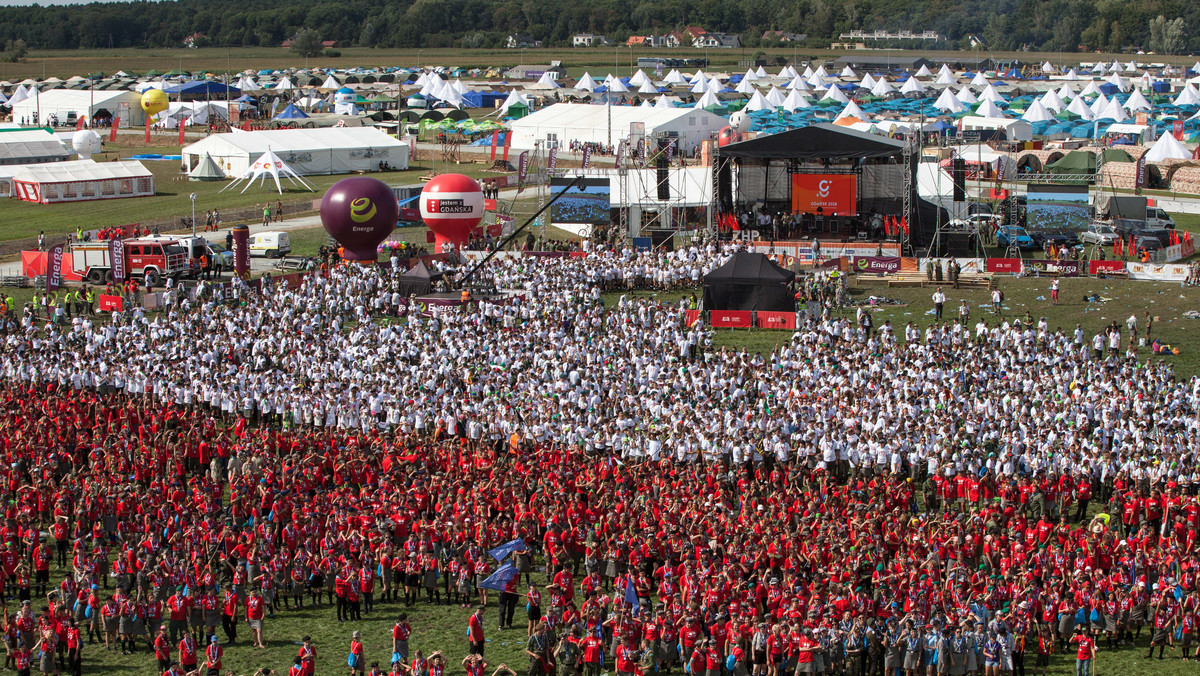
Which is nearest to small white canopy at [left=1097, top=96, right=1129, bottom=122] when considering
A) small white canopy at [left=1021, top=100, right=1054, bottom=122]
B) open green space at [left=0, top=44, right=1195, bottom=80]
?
small white canopy at [left=1021, top=100, right=1054, bottom=122]

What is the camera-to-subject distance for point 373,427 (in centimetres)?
2789

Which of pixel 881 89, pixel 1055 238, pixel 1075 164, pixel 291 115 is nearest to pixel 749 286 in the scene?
pixel 1055 238

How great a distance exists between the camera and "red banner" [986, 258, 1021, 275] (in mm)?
42375

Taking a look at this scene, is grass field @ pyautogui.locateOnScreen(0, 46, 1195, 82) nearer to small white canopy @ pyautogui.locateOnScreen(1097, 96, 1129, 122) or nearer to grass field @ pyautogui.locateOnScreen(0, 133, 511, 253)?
small white canopy @ pyautogui.locateOnScreen(1097, 96, 1129, 122)

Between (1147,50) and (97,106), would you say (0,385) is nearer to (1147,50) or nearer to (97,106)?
(97,106)

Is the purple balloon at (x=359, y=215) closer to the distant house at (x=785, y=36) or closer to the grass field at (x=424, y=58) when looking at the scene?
the grass field at (x=424, y=58)

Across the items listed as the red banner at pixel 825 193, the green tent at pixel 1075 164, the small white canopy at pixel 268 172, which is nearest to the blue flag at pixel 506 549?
the red banner at pixel 825 193

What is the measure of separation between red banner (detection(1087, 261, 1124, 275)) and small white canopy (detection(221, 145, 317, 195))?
39680 mm

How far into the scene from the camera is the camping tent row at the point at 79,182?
65.9 metres

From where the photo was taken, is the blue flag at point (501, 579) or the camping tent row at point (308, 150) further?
the camping tent row at point (308, 150)

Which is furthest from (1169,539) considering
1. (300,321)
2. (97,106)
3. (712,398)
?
(97,106)

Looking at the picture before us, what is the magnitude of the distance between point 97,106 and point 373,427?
83.9 metres

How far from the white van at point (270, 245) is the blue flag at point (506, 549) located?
1226 inches

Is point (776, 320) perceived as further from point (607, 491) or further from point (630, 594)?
point (630, 594)
